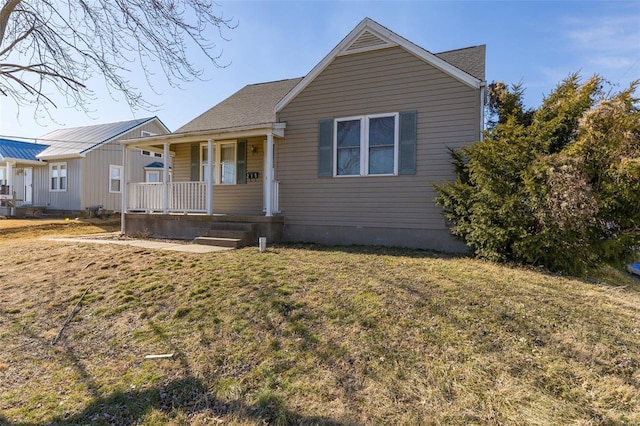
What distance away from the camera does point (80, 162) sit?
1958cm

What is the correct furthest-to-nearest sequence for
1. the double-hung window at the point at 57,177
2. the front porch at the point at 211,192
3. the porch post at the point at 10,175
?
the porch post at the point at 10,175 → the double-hung window at the point at 57,177 → the front porch at the point at 211,192

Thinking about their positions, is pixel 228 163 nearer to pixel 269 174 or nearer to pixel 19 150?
pixel 269 174

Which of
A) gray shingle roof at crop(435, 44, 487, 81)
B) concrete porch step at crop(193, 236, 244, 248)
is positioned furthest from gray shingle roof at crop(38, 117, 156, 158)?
gray shingle roof at crop(435, 44, 487, 81)

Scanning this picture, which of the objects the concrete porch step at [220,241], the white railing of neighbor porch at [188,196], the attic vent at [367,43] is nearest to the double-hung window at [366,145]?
the attic vent at [367,43]

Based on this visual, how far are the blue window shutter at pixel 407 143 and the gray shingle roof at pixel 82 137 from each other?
18.1m

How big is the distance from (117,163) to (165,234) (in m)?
13.4

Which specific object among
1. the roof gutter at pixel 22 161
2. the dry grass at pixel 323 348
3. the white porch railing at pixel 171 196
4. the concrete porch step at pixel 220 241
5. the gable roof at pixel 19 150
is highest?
the gable roof at pixel 19 150

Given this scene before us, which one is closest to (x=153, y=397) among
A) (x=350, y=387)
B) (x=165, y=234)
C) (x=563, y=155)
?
(x=350, y=387)

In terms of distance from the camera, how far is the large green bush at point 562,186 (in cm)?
568

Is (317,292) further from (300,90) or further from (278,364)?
(300,90)

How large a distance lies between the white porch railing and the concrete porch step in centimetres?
164

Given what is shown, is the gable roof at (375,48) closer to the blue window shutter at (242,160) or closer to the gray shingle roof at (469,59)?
the gray shingle roof at (469,59)

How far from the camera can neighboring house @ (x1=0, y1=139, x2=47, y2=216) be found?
20266 millimetres

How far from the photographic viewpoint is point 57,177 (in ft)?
67.4
